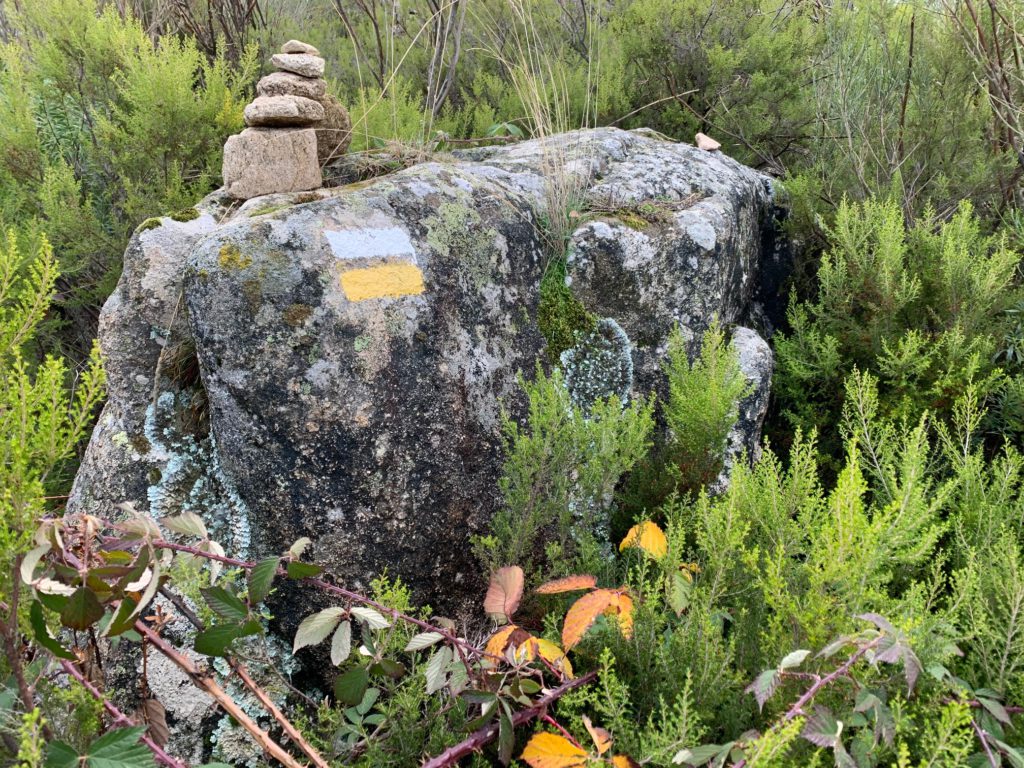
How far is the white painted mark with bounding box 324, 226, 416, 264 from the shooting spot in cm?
221

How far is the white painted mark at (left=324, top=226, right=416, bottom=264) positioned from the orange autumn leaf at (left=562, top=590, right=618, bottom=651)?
1194 mm

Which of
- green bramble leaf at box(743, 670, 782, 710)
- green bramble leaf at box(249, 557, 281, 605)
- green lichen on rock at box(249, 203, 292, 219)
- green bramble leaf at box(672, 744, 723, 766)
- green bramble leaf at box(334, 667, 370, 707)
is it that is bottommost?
green bramble leaf at box(334, 667, 370, 707)

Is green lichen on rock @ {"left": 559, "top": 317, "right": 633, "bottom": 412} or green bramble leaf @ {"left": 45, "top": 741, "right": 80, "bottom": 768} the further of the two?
green lichen on rock @ {"left": 559, "top": 317, "right": 633, "bottom": 412}

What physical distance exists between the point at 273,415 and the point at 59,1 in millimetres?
3053

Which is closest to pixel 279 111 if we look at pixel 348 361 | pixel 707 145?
pixel 348 361

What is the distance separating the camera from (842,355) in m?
3.03

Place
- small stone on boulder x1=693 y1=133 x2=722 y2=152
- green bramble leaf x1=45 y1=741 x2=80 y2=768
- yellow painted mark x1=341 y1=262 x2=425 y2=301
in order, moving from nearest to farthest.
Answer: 1. green bramble leaf x1=45 y1=741 x2=80 y2=768
2. yellow painted mark x1=341 y1=262 x2=425 y2=301
3. small stone on boulder x1=693 y1=133 x2=722 y2=152

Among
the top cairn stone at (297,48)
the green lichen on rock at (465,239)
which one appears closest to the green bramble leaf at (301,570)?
the green lichen on rock at (465,239)

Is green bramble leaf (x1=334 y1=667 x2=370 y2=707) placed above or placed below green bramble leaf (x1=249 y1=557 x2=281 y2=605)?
below

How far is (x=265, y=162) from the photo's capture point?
263 cm

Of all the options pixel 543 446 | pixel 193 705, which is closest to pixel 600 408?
pixel 543 446

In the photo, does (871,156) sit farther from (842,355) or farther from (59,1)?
(59,1)

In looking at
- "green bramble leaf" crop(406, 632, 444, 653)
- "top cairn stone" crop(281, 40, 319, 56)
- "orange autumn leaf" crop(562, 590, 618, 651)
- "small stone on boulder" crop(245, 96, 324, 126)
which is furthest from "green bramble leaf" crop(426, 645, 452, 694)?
"top cairn stone" crop(281, 40, 319, 56)

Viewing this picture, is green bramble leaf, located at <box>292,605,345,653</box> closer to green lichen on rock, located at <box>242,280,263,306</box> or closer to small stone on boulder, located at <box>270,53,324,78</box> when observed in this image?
green lichen on rock, located at <box>242,280,263,306</box>
